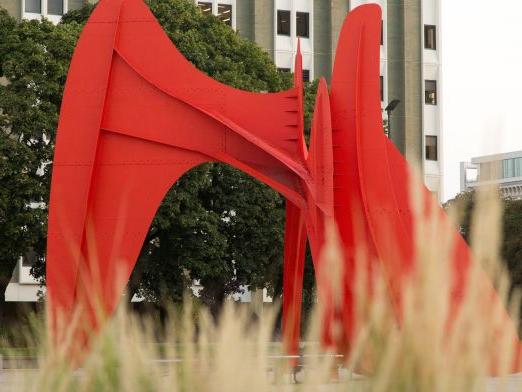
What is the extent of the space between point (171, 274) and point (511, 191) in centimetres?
9052

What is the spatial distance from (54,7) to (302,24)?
11387 millimetres

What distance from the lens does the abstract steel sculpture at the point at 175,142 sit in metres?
16.9

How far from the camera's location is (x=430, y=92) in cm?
5703

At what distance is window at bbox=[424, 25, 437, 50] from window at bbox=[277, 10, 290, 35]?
653 cm

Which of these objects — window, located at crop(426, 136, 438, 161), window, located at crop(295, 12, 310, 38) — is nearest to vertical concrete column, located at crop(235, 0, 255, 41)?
window, located at crop(295, 12, 310, 38)

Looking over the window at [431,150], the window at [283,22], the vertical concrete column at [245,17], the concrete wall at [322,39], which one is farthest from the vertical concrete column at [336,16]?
the window at [431,150]

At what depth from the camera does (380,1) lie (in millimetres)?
56812

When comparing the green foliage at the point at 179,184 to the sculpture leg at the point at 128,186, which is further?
the green foliage at the point at 179,184

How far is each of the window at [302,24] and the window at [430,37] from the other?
18.3 feet

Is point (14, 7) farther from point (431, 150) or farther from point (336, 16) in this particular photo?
point (431, 150)

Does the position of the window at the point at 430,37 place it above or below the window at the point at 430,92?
above

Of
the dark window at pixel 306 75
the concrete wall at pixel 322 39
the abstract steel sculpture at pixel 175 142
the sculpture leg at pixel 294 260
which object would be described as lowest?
the sculpture leg at pixel 294 260

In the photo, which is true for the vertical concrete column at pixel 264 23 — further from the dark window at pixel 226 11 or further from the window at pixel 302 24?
the window at pixel 302 24

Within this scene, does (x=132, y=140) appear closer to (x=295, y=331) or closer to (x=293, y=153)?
(x=293, y=153)
